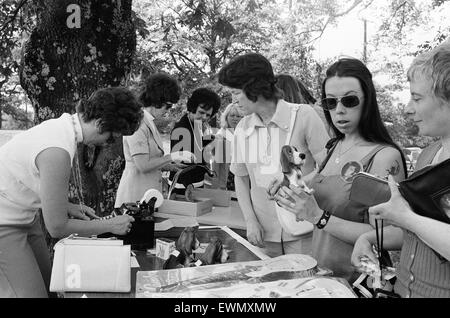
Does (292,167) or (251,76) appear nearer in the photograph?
(292,167)

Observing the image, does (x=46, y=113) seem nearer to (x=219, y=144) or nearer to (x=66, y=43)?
(x=66, y=43)

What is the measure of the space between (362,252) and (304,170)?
0.95 meters

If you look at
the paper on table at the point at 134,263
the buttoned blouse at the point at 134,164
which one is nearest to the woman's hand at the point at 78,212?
the paper on table at the point at 134,263

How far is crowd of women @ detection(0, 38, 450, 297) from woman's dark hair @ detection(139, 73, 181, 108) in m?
1.36

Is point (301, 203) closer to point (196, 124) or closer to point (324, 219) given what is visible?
point (324, 219)

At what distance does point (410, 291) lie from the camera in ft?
4.26

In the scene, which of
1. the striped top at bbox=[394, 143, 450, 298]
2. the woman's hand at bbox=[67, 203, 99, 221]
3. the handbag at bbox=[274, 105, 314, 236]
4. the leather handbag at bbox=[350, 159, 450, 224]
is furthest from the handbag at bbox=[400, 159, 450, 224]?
the woman's hand at bbox=[67, 203, 99, 221]

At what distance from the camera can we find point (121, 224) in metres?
2.10

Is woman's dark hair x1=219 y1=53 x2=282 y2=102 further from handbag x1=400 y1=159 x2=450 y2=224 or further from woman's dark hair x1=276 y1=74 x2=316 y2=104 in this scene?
→ handbag x1=400 y1=159 x2=450 y2=224

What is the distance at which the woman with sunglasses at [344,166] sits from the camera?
1.63m

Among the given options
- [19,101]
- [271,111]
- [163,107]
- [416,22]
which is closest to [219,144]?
[163,107]

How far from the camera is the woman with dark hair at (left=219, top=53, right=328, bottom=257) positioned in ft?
7.65

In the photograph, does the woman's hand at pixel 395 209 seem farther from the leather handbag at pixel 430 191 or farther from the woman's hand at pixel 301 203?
the woman's hand at pixel 301 203

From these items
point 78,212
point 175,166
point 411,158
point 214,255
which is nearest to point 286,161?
point 214,255
